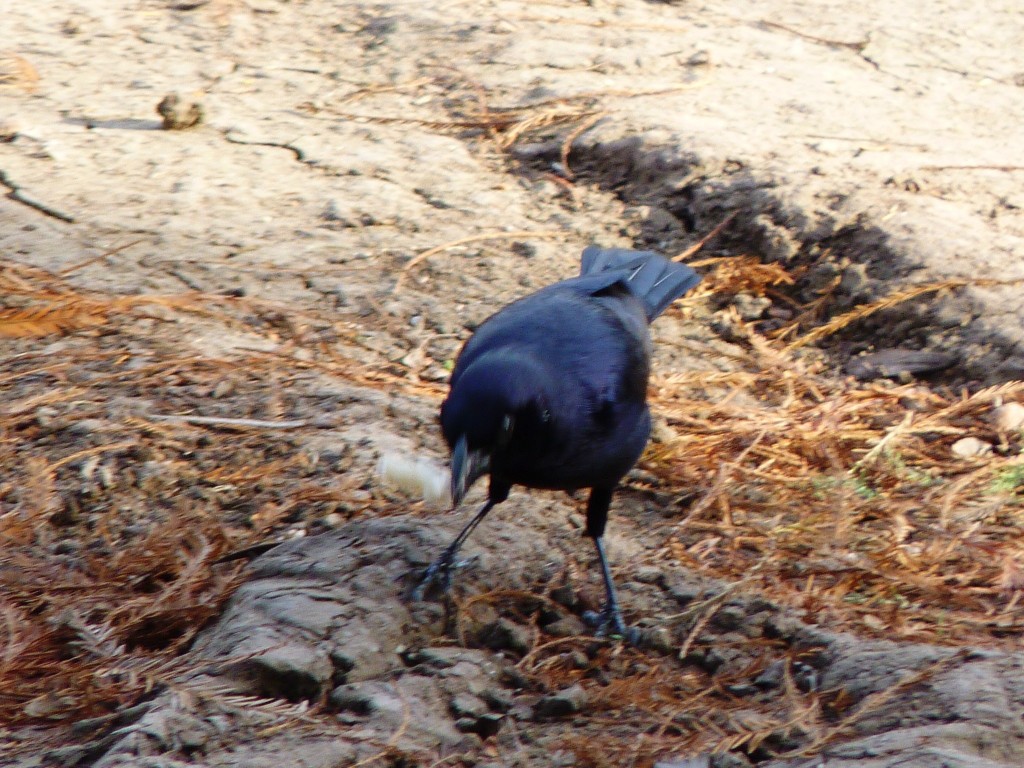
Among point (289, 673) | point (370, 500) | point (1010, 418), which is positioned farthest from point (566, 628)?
point (1010, 418)

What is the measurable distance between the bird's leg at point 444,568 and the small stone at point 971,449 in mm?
1717

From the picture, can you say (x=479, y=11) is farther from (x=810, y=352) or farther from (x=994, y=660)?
(x=994, y=660)

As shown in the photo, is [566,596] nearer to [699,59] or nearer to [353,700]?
[353,700]

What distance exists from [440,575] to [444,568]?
36 millimetres

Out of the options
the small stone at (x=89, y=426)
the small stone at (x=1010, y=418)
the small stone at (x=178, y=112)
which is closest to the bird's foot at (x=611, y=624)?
the small stone at (x=89, y=426)

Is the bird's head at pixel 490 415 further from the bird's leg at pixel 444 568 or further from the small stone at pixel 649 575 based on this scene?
the small stone at pixel 649 575

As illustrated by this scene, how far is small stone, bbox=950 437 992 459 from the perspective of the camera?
13.8 ft

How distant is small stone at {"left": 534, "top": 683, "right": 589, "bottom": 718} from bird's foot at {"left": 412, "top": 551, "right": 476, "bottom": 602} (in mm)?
440

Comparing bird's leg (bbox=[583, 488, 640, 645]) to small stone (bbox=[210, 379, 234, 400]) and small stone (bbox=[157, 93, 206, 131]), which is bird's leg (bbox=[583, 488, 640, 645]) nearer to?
small stone (bbox=[210, 379, 234, 400])

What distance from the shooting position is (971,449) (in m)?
4.21

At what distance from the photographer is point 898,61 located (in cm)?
665

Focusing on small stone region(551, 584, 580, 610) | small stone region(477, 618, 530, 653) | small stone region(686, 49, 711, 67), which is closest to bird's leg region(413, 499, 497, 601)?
small stone region(477, 618, 530, 653)

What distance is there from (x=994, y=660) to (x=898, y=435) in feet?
5.14

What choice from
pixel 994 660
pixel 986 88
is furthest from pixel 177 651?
pixel 986 88
